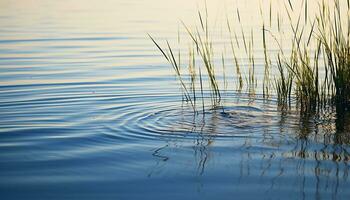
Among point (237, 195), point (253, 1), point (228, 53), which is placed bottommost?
point (237, 195)

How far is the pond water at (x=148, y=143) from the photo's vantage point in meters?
3.73

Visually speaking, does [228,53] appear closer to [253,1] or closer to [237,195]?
[237,195]

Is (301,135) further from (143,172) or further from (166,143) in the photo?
(143,172)

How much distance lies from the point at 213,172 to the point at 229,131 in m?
1.25

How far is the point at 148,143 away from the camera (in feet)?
16.0

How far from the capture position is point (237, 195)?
3.58 meters

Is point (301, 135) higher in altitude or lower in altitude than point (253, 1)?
lower

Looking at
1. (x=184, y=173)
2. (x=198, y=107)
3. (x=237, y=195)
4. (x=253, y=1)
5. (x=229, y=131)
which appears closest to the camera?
(x=237, y=195)

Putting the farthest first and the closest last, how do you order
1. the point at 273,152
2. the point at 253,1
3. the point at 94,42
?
the point at 253,1
the point at 94,42
the point at 273,152

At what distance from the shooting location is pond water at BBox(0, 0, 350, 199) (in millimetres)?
3729

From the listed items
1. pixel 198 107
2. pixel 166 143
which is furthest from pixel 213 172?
pixel 198 107

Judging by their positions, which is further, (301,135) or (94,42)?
(94,42)

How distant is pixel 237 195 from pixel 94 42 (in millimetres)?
10255

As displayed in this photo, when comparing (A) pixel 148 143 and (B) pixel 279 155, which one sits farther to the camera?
(A) pixel 148 143
